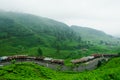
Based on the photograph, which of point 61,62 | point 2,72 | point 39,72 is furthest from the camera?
point 61,62

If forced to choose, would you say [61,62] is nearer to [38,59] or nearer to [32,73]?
[38,59]

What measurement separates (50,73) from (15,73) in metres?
14.8

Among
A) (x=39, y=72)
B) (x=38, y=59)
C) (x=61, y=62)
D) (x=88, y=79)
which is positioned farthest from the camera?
(x=38, y=59)

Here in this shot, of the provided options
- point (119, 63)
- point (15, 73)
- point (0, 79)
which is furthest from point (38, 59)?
point (0, 79)

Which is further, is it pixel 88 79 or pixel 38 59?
pixel 38 59

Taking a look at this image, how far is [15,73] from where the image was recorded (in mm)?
89500

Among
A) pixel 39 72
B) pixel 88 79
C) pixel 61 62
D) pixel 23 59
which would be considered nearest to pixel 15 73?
pixel 39 72

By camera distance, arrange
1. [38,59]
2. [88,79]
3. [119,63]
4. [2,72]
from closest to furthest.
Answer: [88,79], [2,72], [119,63], [38,59]

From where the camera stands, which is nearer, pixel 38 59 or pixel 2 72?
pixel 2 72

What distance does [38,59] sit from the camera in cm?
19212

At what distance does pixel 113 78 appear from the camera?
78.3 meters

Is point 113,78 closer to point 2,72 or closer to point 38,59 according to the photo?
point 2,72

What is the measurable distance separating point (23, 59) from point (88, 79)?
126m

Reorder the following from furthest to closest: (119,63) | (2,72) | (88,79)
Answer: (119,63)
(2,72)
(88,79)
